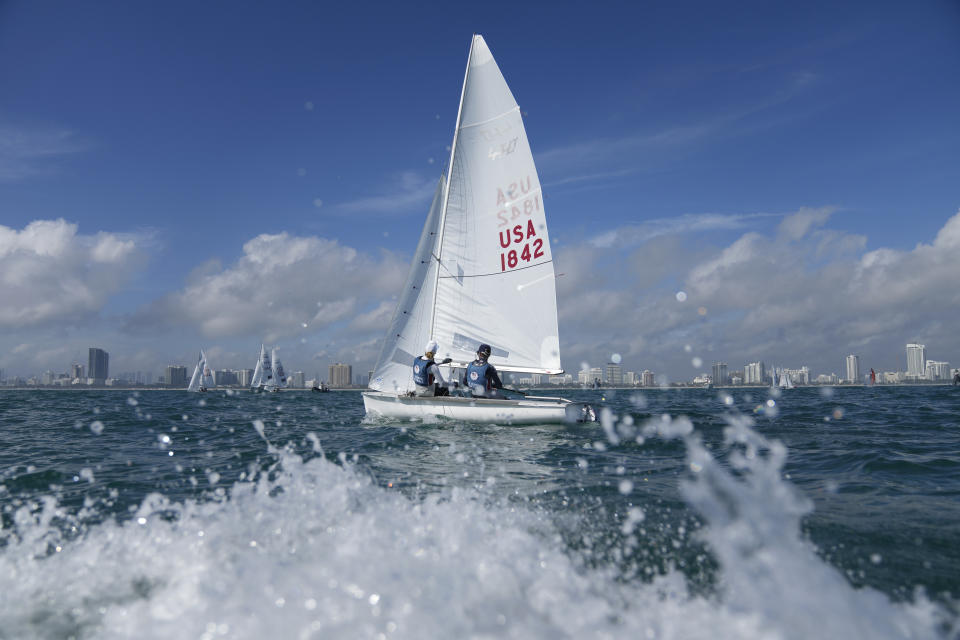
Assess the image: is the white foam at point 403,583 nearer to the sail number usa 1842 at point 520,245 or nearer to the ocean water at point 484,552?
the ocean water at point 484,552

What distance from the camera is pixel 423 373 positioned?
14.4m

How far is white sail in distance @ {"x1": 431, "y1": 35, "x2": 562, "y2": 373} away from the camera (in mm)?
15133

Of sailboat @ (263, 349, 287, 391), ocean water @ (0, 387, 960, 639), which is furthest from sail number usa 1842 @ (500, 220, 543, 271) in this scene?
sailboat @ (263, 349, 287, 391)

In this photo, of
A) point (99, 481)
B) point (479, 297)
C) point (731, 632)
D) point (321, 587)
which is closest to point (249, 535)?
point (321, 587)

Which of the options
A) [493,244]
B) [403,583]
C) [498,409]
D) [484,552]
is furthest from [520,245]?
[403,583]

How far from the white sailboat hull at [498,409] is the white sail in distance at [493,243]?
2745 mm

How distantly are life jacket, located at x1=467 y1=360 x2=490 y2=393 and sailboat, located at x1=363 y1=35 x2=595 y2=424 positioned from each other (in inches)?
Result: 73.0

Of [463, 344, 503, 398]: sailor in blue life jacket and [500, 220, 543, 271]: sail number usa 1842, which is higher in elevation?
[500, 220, 543, 271]: sail number usa 1842

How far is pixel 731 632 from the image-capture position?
2719 millimetres

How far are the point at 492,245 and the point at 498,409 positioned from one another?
5.23 meters

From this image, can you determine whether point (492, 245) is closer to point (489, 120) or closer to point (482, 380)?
point (489, 120)

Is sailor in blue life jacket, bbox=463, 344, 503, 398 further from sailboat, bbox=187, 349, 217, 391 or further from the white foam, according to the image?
sailboat, bbox=187, 349, 217, 391

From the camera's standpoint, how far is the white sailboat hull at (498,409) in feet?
39.9

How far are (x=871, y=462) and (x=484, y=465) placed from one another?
216 inches
